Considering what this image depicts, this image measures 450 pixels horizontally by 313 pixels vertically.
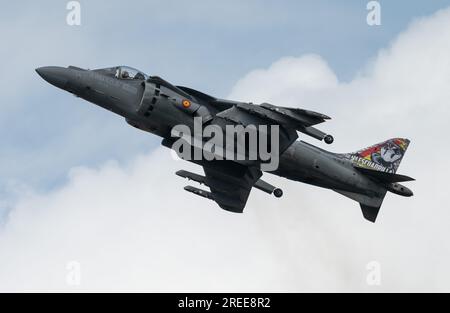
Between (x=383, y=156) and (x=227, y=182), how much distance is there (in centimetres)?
770

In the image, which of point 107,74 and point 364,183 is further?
point 364,183

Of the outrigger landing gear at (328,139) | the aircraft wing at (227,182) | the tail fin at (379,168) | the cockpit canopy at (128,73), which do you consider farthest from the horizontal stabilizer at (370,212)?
the cockpit canopy at (128,73)

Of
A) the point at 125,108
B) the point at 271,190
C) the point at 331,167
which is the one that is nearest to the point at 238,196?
the point at 271,190

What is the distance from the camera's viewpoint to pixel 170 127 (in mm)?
42406

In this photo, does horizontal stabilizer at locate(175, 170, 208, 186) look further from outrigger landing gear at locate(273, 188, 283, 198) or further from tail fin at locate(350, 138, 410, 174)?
tail fin at locate(350, 138, 410, 174)

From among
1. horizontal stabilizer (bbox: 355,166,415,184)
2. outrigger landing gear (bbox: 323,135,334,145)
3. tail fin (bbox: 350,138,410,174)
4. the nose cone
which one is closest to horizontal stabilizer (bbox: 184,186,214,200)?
tail fin (bbox: 350,138,410,174)

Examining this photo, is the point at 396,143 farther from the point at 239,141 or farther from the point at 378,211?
the point at 239,141

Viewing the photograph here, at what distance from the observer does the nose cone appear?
1645 inches

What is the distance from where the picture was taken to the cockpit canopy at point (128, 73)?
139ft

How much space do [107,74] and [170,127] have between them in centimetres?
361

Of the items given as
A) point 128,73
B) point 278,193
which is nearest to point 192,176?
point 278,193

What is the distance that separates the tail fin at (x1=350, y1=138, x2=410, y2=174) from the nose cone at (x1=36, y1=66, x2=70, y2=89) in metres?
14.0

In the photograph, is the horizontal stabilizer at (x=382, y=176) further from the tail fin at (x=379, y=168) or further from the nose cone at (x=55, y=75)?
the nose cone at (x=55, y=75)

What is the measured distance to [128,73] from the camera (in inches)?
1670
